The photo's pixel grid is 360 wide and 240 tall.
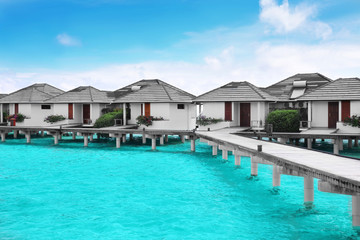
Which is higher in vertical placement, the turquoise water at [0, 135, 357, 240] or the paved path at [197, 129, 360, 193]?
the paved path at [197, 129, 360, 193]

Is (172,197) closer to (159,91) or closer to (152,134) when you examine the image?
(152,134)

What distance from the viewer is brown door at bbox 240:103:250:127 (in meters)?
28.4

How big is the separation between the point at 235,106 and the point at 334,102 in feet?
23.9

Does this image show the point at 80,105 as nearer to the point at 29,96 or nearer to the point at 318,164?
the point at 29,96

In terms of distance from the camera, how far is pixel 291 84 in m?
36.7

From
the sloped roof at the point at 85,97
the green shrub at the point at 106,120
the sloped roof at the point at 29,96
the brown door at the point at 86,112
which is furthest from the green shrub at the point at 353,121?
the sloped roof at the point at 29,96

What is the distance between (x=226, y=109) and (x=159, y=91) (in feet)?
21.1

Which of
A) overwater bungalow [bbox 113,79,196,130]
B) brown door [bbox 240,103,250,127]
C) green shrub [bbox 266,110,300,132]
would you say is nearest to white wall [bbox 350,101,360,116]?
green shrub [bbox 266,110,300,132]

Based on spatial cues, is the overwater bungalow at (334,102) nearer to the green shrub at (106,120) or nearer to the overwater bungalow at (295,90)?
the overwater bungalow at (295,90)

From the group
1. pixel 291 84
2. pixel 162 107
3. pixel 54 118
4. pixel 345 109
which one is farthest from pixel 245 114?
pixel 54 118

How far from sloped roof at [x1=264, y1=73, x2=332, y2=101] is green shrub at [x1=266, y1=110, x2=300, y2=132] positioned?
6.37 m

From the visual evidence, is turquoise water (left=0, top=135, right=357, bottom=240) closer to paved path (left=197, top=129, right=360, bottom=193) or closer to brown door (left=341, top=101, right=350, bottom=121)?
paved path (left=197, top=129, right=360, bottom=193)

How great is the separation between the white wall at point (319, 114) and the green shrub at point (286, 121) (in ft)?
5.29

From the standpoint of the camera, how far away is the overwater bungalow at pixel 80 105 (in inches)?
1326
